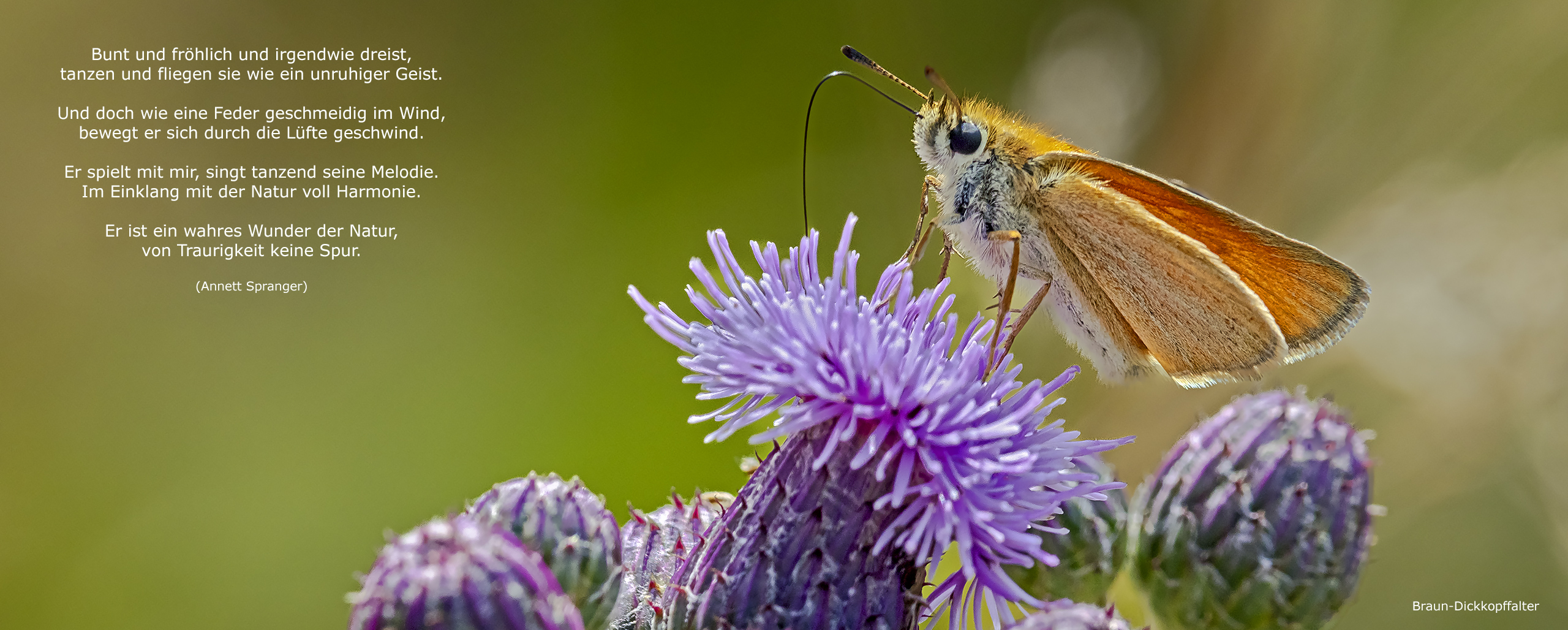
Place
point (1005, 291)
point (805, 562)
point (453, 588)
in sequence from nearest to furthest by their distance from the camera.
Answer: point (453, 588) → point (805, 562) → point (1005, 291)

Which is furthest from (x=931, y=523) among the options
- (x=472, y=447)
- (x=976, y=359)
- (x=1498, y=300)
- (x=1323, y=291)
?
(x=1498, y=300)

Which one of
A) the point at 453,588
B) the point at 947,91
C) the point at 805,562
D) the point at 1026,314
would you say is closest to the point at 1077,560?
the point at 1026,314

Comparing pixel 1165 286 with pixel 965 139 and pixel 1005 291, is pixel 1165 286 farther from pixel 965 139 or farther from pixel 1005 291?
pixel 965 139

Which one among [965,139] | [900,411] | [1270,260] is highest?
[965,139]

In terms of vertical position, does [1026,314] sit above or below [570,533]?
above

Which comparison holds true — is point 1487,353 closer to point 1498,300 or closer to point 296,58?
point 1498,300

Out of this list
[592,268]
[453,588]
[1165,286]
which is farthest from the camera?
[592,268]
